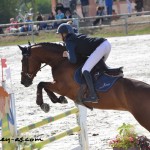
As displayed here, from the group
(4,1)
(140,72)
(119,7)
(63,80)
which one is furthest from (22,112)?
(4,1)

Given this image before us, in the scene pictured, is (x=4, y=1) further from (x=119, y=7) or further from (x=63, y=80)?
(x=63, y=80)

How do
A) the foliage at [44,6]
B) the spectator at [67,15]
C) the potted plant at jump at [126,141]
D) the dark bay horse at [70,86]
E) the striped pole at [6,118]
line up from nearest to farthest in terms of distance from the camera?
the striped pole at [6,118] < the potted plant at jump at [126,141] < the dark bay horse at [70,86] < the spectator at [67,15] < the foliage at [44,6]

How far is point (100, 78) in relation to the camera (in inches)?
305

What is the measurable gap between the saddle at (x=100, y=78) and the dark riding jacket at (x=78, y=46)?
21cm

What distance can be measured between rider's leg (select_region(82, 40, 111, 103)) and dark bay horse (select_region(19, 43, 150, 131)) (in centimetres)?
11

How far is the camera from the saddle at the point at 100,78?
7566 millimetres

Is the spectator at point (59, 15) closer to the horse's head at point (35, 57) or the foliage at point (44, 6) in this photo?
the horse's head at point (35, 57)

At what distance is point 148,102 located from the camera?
735 cm

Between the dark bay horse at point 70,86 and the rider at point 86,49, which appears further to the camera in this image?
the rider at point 86,49

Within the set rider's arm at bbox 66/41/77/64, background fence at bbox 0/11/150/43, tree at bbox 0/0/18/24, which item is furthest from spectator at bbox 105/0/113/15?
rider's arm at bbox 66/41/77/64

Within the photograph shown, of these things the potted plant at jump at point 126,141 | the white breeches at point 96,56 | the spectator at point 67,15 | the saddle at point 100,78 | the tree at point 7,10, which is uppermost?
the white breeches at point 96,56

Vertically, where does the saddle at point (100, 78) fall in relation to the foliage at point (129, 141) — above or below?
above

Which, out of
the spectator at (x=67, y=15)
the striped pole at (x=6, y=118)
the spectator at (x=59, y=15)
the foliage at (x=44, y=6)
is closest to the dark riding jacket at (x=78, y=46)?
the striped pole at (x=6, y=118)

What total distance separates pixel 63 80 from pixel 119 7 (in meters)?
23.2
